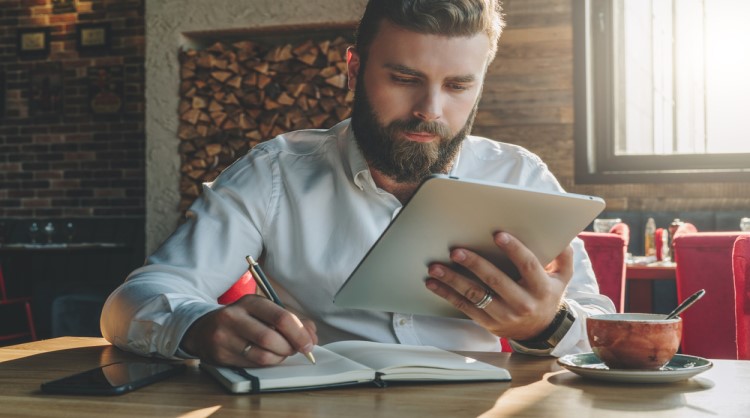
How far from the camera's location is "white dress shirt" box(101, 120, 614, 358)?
1.36m

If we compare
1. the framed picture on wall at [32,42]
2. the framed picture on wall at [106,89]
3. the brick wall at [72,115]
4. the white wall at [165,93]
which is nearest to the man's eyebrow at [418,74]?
the white wall at [165,93]

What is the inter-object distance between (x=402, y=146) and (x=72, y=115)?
208 inches

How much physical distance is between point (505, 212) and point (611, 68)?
3.83 m

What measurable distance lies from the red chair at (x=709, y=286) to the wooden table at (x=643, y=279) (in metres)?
0.64

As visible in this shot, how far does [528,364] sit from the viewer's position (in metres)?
1.08

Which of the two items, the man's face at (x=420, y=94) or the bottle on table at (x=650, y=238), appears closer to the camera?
the man's face at (x=420, y=94)

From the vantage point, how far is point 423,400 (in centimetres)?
84

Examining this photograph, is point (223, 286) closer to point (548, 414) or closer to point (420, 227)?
point (420, 227)

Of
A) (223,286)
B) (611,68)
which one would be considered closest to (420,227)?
(223,286)

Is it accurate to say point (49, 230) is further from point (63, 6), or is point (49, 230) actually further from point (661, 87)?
point (661, 87)

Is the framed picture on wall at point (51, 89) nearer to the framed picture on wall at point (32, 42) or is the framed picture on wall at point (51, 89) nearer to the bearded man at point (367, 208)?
the framed picture on wall at point (32, 42)

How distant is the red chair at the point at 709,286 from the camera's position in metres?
2.51

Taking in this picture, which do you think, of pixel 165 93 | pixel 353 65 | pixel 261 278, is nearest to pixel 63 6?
pixel 165 93

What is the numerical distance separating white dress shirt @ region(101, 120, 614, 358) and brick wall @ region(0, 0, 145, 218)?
4.71m
